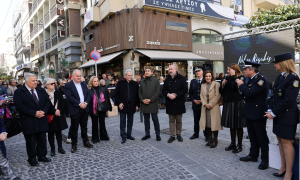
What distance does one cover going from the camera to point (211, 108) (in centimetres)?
518

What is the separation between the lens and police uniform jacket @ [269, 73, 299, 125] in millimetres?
3133

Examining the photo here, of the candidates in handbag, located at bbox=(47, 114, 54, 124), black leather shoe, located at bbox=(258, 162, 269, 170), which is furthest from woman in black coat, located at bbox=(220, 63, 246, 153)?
handbag, located at bbox=(47, 114, 54, 124)

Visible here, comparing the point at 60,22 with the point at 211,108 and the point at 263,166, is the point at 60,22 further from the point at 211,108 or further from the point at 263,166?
the point at 263,166

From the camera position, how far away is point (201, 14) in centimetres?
1786

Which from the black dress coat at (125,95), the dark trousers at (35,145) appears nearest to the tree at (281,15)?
the black dress coat at (125,95)

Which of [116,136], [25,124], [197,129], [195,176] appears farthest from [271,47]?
[25,124]

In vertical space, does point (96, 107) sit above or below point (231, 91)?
below

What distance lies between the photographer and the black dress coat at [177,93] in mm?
5645

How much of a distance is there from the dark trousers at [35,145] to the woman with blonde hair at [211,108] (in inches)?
143

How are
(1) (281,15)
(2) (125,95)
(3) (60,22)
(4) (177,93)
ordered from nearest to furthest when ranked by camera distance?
(4) (177,93), (2) (125,95), (1) (281,15), (3) (60,22)

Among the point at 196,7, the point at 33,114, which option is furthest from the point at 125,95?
the point at 196,7

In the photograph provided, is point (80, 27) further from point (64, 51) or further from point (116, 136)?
point (116, 136)

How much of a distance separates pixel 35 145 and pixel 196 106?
3934 mm

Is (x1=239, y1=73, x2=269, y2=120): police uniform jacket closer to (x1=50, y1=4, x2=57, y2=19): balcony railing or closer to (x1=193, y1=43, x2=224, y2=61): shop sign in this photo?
(x1=193, y1=43, x2=224, y2=61): shop sign
